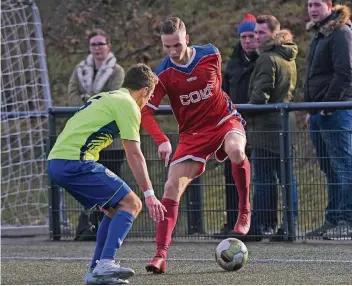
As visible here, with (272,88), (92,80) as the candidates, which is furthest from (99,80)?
(272,88)

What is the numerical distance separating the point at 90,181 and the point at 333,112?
3.83 meters

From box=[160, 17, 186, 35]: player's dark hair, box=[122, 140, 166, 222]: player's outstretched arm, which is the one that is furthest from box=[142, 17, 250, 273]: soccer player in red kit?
box=[122, 140, 166, 222]: player's outstretched arm

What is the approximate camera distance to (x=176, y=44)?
9.65 m

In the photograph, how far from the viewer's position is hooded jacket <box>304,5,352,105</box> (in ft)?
37.7

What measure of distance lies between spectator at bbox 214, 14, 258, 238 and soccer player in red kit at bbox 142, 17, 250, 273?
2.25m

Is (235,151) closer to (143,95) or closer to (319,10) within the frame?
(143,95)

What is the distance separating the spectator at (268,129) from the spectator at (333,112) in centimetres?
36

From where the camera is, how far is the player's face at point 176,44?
376 inches

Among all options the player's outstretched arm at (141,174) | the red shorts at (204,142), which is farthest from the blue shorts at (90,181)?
the red shorts at (204,142)

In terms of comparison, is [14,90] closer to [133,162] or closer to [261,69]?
[261,69]

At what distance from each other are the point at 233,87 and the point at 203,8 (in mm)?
7268

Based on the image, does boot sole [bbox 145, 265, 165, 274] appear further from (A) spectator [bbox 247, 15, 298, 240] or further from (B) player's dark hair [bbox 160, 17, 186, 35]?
(A) spectator [bbox 247, 15, 298, 240]

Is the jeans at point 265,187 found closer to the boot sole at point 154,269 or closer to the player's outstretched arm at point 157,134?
the player's outstretched arm at point 157,134

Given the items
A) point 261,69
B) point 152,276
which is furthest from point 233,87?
point 152,276
